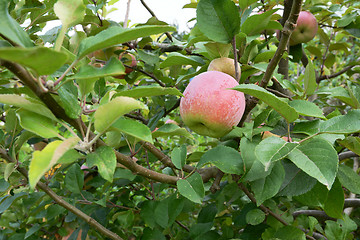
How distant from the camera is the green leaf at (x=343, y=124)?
647 millimetres

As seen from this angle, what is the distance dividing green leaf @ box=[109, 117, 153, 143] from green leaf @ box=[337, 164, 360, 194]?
579mm

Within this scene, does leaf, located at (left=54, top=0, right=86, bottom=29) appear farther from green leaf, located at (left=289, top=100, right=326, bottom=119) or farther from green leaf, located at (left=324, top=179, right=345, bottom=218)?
green leaf, located at (left=324, top=179, right=345, bottom=218)

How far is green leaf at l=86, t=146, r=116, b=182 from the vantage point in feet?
1.65

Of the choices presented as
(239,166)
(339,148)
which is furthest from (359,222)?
(239,166)

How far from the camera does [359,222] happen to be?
1.25m

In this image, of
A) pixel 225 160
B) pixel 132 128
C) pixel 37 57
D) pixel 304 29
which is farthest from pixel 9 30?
pixel 304 29

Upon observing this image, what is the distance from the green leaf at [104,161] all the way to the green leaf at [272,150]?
0.26 meters

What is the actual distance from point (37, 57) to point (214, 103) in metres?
0.50

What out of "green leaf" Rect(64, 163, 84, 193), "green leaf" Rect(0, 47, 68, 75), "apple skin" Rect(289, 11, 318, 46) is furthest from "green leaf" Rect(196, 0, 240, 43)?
"apple skin" Rect(289, 11, 318, 46)

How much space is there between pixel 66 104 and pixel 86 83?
64 mm

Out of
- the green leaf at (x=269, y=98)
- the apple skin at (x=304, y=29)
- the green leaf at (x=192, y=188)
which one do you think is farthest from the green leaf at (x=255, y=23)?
the apple skin at (x=304, y=29)

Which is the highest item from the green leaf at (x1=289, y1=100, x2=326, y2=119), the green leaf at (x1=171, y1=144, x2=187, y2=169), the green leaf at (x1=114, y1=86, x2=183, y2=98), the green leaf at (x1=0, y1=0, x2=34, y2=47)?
the green leaf at (x1=0, y1=0, x2=34, y2=47)

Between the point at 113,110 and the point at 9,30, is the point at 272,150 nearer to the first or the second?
the point at 113,110

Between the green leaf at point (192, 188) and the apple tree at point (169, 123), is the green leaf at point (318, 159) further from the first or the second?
the green leaf at point (192, 188)
